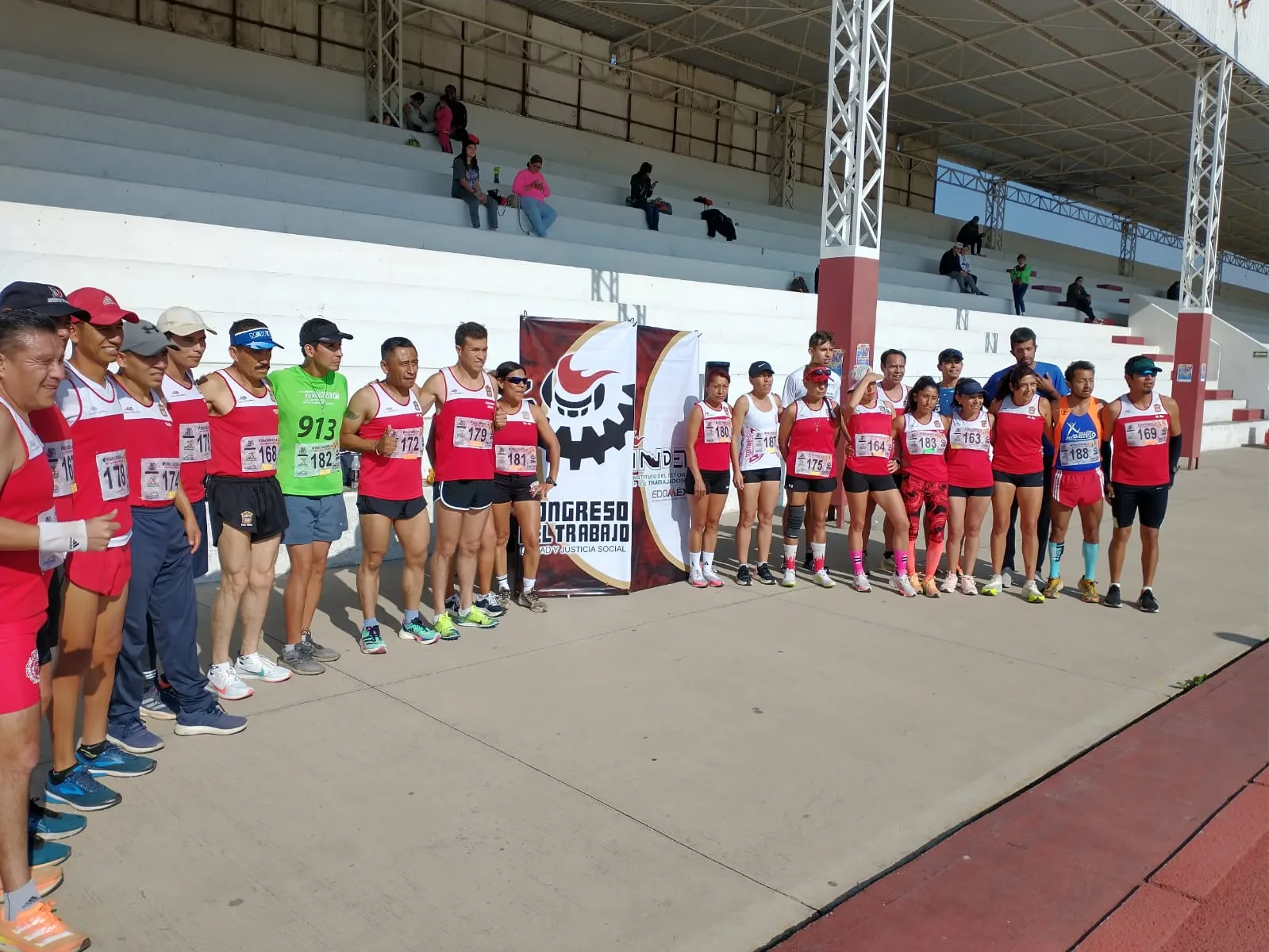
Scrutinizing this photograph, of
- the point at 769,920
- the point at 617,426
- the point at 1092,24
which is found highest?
the point at 1092,24

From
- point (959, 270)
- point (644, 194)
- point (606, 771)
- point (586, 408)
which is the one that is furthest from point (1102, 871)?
point (959, 270)

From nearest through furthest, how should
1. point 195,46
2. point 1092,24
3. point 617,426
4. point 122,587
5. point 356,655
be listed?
point 122,587 → point 356,655 → point 617,426 → point 195,46 → point 1092,24

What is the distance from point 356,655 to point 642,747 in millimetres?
2069

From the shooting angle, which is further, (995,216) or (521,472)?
(995,216)

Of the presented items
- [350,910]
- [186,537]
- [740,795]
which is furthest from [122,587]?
[740,795]

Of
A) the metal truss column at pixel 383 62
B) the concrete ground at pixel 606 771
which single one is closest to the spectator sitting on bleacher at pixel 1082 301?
the metal truss column at pixel 383 62

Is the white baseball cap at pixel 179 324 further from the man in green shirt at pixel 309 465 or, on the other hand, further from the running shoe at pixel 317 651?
the running shoe at pixel 317 651

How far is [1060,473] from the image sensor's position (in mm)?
6957

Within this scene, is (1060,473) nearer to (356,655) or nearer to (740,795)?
(740,795)

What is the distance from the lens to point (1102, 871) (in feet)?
10.7

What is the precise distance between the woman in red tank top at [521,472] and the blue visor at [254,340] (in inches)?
69.4

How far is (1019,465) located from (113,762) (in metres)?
6.28

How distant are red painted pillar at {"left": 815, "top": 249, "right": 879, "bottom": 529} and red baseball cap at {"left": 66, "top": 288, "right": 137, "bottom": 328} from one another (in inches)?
308

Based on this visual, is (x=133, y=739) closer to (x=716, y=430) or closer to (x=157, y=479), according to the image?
(x=157, y=479)
